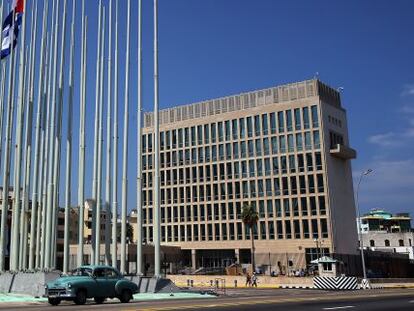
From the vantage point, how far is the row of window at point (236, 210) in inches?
3649

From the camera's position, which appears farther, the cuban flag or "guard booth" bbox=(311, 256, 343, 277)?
"guard booth" bbox=(311, 256, 343, 277)

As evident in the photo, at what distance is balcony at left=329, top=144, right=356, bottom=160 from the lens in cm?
9425

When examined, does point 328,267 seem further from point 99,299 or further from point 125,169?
point 99,299

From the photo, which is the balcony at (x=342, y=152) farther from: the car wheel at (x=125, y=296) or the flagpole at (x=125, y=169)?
the car wheel at (x=125, y=296)

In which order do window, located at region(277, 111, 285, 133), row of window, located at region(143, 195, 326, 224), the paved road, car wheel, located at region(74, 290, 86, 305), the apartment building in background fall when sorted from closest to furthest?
the paved road
car wheel, located at region(74, 290, 86, 305)
row of window, located at region(143, 195, 326, 224)
window, located at region(277, 111, 285, 133)
the apartment building in background

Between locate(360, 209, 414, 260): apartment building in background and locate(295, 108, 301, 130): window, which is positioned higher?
locate(295, 108, 301, 130): window

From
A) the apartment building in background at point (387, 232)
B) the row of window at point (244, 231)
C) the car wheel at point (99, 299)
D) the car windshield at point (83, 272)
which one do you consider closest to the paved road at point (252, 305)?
the car wheel at point (99, 299)

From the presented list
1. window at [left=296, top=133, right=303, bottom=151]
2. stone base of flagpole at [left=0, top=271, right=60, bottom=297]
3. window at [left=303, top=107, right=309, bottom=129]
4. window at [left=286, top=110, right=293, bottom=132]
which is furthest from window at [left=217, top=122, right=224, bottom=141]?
stone base of flagpole at [left=0, top=271, right=60, bottom=297]

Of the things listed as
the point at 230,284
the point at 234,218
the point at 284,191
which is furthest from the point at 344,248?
the point at 230,284

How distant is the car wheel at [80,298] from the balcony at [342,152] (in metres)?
76.4

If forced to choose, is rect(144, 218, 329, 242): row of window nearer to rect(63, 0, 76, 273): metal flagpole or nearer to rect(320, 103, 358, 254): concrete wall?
rect(320, 103, 358, 254): concrete wall

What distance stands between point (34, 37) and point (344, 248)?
70.6 metres

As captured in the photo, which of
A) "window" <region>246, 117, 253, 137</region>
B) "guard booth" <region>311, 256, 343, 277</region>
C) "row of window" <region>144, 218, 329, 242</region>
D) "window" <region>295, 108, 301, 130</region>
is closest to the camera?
"guard booth" <region>311, 256, 343, 277</region>

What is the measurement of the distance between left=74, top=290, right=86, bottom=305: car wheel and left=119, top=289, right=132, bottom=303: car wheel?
202 cm
